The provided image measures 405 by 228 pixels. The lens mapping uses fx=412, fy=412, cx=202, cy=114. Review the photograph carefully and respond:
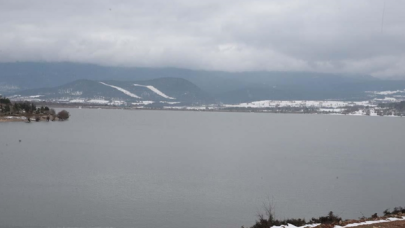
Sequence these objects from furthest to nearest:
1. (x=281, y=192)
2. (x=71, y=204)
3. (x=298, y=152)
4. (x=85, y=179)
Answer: (x=298, y=152)
(x=85, y=179)
(x=281, y=192)
(x=71, y=204)

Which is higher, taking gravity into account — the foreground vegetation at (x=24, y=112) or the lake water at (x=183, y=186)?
the foreground vegetation at (x=24, y=112)

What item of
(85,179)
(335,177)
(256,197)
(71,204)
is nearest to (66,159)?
(85,179)

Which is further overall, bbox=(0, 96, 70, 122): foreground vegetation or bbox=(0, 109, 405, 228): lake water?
bbox=(0, 96, 70, 122): foreground vegetation

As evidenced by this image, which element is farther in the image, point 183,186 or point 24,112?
point 24,112

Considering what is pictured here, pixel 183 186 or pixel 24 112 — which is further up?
pixel 24 112

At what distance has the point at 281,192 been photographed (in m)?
30.9

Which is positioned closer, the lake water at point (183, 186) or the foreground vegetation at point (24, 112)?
the lake water at point (183, 186)

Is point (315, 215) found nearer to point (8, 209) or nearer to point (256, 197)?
point (256, 197)

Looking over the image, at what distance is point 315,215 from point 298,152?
110 feet

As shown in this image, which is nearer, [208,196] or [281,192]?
[208,196]

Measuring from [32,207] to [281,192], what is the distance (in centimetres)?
1724

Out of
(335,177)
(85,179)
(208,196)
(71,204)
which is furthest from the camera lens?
(335,177)

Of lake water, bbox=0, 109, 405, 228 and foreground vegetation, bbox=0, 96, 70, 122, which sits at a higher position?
foreground vegetation, bbox=0, 96, 70, 122

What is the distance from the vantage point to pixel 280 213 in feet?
82.8
